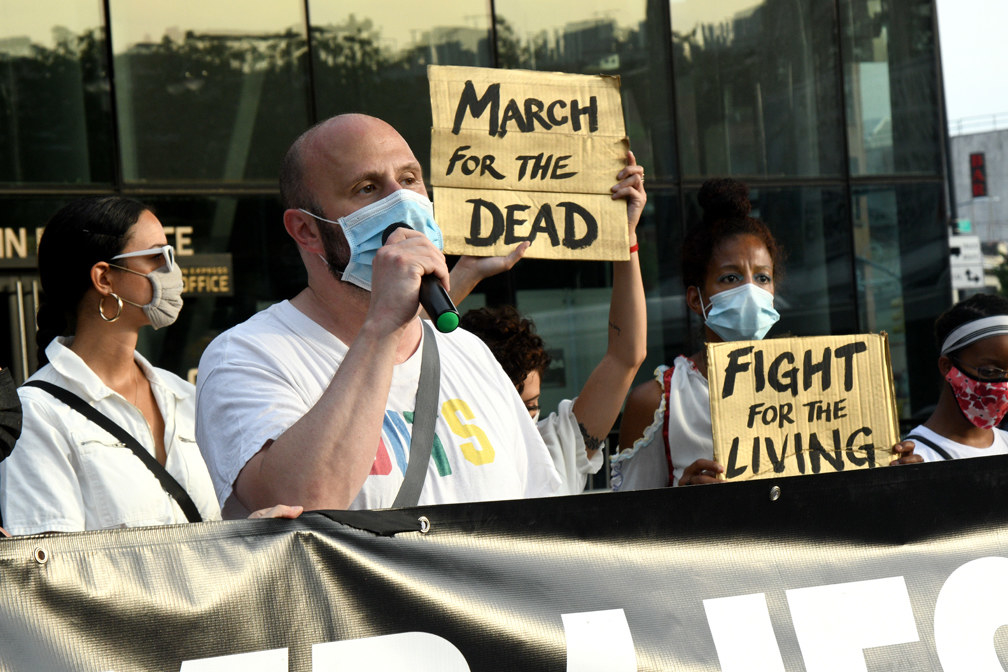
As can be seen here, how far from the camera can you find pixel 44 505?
2652mm

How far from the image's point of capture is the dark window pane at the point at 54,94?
865 centimetres

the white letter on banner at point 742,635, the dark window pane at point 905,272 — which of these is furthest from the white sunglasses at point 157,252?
the dark window pane at point 905,272

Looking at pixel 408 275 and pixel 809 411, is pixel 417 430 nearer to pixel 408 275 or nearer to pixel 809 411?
pixel 408 275

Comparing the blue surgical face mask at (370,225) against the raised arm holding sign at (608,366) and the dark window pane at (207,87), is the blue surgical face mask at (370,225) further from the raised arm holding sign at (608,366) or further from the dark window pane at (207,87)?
the dark window pane at (207,87)

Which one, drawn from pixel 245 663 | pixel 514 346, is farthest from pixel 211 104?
pixel 245 663

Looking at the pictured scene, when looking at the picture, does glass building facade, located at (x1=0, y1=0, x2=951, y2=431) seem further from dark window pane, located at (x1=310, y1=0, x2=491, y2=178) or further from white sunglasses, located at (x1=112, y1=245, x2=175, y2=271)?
white sunglasses, located at (x1=112, y1=245, x2=175, y2=271)

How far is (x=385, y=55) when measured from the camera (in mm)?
9734

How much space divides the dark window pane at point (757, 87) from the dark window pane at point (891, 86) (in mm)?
245

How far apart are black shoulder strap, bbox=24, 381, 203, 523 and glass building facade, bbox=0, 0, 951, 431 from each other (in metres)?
5.97

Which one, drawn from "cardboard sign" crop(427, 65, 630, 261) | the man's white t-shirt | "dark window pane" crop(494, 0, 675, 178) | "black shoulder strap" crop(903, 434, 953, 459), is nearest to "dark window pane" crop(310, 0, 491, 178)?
"dark window pane" crop(494, 0, 675, 178)

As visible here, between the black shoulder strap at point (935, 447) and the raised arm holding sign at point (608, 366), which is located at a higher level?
the raised arm holding sign at point (608, 366)

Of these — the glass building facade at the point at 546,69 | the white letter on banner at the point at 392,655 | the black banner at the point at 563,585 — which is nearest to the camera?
the black banner at the point at 563,585

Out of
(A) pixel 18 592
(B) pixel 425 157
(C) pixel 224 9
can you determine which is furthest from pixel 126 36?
(A) pixel 18 592

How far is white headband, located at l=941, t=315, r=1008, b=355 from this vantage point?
11.8 feet
